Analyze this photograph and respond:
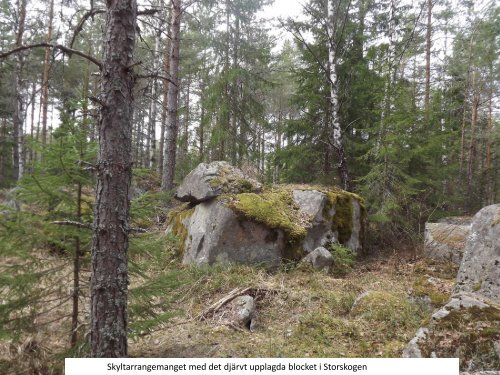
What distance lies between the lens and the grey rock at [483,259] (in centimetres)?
454

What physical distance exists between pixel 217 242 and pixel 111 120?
4065 millimetres

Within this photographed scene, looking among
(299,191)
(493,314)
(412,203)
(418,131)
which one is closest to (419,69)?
(418,131)

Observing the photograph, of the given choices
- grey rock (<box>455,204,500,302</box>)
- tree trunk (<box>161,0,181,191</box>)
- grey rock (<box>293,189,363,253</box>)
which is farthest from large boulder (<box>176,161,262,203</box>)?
grey rock (<box>455,204,500,302</box>)

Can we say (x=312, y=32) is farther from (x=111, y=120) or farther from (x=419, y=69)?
(x=111, y=120)

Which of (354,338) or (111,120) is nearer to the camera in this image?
(111,120)

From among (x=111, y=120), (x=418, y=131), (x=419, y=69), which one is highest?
(x=419, y=69)

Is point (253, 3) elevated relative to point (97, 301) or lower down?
elevated

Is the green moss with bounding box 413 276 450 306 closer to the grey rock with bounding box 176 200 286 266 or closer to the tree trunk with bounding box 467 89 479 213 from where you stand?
the grey rock with bounding box 176 200 286 266

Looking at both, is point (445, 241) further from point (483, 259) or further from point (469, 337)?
point (469, 337)

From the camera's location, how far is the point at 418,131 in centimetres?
998

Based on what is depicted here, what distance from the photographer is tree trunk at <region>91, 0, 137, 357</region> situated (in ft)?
9.99

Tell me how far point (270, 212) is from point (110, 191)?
4.42 metres

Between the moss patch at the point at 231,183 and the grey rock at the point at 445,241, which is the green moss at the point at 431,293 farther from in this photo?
the moss patch at the point at 231,183

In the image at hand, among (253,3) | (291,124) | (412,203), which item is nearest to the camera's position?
(412,203)
